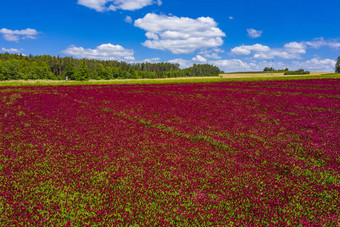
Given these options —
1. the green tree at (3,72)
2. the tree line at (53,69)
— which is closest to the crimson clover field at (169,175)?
the tree line at (53,69)

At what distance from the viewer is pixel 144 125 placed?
1418 centimetres

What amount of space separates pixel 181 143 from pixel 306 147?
6.52 meters

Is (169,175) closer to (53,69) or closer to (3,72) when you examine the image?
(3,72)

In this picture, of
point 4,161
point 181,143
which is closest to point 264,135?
point 181,143

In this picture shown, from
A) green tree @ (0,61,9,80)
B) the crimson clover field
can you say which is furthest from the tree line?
the crimson clover field

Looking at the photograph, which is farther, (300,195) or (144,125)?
(144,125)

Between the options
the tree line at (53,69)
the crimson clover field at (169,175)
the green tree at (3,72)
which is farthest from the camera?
the tree line at (53,69)

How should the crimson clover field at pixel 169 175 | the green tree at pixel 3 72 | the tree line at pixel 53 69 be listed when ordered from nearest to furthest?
the crimson clover field at pixel 169 175, the green tree at pixel 3 72, the tree line at pixel 53 69

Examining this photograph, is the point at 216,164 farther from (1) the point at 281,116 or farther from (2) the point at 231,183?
(1) the point at 281,116

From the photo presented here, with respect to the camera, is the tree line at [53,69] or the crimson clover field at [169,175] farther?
the tree line at [53,69]

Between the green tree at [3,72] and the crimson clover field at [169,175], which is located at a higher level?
the green tree at [3,72]

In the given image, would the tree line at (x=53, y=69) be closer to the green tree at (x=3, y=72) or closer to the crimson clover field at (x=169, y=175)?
the green tree at (x=3, y=72)

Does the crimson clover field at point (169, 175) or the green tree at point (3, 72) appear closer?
the crimson clover field at point (169, 175)

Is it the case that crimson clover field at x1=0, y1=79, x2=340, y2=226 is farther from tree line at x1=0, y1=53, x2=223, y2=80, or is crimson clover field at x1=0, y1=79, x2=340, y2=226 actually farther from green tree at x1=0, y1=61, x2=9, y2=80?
green tree at x1=0, y1=61, x2=9, y2=80
